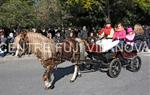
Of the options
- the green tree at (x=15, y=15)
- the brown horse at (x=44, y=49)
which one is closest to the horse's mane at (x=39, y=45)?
the brown horse at (x=44, y=49)

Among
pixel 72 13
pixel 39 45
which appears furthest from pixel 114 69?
pixel 72 13

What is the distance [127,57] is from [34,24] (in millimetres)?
14324

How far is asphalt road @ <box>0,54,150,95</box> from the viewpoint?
10.5m

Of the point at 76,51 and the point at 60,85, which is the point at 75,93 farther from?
the point at 76,51

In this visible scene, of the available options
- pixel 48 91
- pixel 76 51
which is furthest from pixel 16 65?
pixel 48 91

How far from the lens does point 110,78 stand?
12477mm

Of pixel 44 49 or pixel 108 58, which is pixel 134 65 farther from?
pixel 44 49

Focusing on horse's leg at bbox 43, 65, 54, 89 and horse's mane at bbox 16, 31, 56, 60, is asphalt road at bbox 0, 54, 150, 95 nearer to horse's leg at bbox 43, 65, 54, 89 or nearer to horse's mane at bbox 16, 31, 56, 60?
horse's leg at bbox 43, 65, 54, 89

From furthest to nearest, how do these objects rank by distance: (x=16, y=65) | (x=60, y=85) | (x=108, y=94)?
(x=16, y=65)
(x=60, y=85)
(x=108, y=94)

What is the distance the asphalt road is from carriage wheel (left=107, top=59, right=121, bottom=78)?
0.15 metres

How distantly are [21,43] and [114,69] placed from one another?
337 centimetres

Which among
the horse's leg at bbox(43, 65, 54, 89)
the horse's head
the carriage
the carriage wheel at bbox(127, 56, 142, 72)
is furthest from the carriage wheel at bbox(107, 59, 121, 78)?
the horse's head

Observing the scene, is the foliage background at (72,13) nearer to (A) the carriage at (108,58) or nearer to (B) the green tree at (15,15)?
(B) the green tree at (15,15)

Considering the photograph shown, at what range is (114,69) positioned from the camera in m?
12.6
